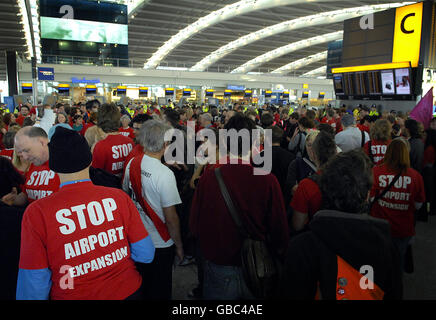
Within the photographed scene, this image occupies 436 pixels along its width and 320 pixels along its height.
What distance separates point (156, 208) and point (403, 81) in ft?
49.0

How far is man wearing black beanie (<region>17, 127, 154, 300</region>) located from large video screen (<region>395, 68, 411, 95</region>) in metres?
15.2

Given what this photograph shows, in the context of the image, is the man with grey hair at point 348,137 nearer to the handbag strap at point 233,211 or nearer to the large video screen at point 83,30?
the handbag strap at point 233,211

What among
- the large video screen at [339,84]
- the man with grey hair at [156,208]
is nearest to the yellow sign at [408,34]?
the large video screen at [339,84]

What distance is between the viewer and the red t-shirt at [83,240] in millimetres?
1439

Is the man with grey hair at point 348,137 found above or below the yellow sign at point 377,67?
below

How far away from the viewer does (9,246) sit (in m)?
1.96

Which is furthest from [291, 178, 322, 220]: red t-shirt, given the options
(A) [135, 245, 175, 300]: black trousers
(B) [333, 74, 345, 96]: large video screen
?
(B) [333, 74, 345, 96]: large video screen

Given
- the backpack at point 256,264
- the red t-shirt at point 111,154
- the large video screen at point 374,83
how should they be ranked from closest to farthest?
1. the backpack at point 256,264
2. the red t-shirt at point 111,154
3. the large video screen at point 374,83

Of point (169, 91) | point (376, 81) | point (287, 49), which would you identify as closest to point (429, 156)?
point (376, 81)

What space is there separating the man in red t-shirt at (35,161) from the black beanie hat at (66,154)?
102 cm

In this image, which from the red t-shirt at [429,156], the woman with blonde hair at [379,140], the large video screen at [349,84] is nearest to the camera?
the woman with blonde hair at [379,140]

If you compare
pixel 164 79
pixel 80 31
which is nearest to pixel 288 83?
pixel 164 79

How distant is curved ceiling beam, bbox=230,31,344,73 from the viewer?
37.6 metres

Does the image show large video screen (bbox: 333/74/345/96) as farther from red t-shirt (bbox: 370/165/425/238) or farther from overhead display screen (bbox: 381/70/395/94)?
red t-shirt (bbox: 370/165/425/238)
